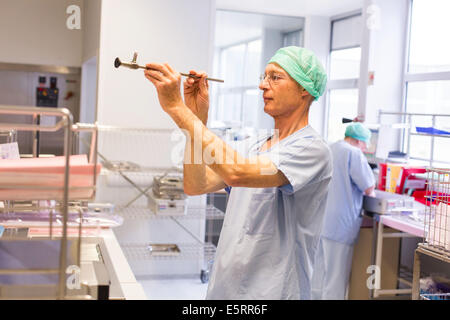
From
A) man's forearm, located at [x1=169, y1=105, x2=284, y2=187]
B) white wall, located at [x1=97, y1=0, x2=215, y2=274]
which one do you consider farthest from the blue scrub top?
man's forearm, located at [x1=169, y1=105, x2=284, y2=187]

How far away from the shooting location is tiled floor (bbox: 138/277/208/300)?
405cm

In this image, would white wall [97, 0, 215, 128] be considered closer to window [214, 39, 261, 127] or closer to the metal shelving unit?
window [214, 39, 261, 127]

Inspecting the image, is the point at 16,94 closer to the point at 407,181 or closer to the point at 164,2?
the point at 164,2

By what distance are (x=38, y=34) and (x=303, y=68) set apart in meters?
4.40

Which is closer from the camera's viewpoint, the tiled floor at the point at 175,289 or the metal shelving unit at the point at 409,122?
the tiled floor at the point at 175,289

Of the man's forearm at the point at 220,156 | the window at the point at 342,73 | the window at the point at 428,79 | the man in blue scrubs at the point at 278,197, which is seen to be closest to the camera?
the man's forearm at the point at 220,156

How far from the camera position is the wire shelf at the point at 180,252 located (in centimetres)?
423

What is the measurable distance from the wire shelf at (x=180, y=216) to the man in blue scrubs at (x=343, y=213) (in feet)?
2.60

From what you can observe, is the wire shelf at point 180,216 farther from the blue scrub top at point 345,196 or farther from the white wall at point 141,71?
the blue scrub top at point 345,196

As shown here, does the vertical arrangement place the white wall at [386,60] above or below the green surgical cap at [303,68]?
above

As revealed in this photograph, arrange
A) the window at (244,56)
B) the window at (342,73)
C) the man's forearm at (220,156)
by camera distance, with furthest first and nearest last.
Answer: the window at (244,56), the window at (342,73), the man's forearm at (220,156)

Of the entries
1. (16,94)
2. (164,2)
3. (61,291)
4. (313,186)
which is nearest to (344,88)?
(164,2)

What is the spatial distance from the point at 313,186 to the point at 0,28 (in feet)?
15.1

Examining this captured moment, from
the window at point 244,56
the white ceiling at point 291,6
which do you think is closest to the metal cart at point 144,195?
the window at point 244,56
